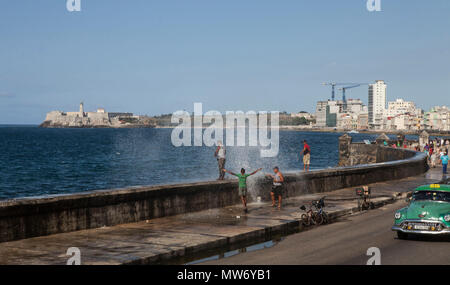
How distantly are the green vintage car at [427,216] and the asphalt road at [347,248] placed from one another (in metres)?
0.31

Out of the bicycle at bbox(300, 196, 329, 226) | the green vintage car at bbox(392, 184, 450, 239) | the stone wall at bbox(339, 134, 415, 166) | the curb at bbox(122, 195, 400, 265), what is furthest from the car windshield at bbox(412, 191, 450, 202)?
the stone wall at bbox(339, 134, 415, 166)

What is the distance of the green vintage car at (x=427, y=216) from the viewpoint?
1348 cm

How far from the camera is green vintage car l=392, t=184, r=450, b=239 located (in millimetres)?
13477

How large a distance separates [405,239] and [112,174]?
5138 cm

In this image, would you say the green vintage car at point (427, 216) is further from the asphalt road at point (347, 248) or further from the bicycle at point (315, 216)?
the bicycle at point (315, 216)

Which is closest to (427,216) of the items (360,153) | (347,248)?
(347,248)

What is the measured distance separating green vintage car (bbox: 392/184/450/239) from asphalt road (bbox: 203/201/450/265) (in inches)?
12.0

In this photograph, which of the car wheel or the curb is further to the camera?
the car wheel

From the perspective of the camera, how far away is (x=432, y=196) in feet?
48.3

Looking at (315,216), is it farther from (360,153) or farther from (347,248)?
(360,153)

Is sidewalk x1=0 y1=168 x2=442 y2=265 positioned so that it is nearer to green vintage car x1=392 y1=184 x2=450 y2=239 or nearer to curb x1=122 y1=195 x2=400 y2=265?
curb x1=122 y1=195 x2=400 y2=265

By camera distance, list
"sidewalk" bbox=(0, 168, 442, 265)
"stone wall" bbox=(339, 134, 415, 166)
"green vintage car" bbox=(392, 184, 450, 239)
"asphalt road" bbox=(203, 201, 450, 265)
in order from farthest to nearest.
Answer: "stone wall" bbox=(339, 134, 415, 166), "green vintage car" bbox=(392, 184, 450, 239), "asphalt road" bbox=(203, 201, 450, 265), "sidewalk" bbox=(0, 168, 442, 265)

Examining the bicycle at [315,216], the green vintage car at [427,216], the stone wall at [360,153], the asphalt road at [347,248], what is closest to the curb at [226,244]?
the bicycle at [315,216]
